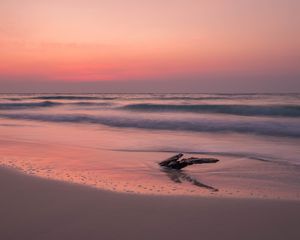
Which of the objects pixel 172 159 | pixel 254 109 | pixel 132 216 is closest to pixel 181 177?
pixel 172 159

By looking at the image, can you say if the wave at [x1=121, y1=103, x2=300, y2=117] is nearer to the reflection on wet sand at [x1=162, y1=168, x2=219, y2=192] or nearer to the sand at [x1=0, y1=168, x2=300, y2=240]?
the reflection on wet sand at [x1=162, y1=168, x2=219, y2=192]

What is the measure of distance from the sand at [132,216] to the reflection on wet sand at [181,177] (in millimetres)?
691

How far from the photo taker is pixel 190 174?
5.36 m

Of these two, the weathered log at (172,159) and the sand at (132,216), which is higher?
the weathered log at (172,159)

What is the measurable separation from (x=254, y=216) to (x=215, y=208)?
0.38 metres

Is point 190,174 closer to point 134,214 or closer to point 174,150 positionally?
point 134,214

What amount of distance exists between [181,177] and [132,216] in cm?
192

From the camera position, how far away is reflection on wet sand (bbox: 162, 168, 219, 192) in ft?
15.1

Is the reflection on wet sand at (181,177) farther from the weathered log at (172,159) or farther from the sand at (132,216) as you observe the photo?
the sand at (132,216)

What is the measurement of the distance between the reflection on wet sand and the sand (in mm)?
691

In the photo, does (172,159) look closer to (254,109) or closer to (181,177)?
(181,177)

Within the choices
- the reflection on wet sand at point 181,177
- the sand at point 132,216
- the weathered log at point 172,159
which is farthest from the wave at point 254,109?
the sand at point 132,216

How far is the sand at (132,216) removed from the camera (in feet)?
9.44

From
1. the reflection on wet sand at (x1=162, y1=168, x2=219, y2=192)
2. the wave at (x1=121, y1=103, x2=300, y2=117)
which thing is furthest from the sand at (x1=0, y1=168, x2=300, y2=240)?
the wave at (x1=121, y1=103, x2=300, y2=117)
